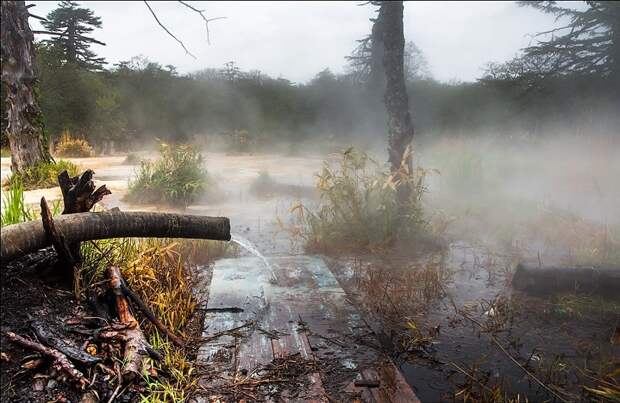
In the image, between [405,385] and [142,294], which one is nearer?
[405,385]

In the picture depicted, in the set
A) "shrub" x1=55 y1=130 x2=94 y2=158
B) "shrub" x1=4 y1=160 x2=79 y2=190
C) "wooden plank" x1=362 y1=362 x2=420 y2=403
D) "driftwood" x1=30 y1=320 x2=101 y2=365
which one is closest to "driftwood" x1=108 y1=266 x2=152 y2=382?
"driftwood" x1=30 y1=320 x2=101 y2=365

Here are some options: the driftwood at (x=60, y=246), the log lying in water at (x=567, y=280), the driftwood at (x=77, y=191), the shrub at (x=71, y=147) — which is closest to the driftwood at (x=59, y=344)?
the driftwood at (x=60, y=246)

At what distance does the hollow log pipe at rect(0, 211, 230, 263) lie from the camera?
2.26m

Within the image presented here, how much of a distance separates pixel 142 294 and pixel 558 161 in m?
11.8

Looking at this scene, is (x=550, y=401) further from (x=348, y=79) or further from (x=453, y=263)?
(x=348, y=79)

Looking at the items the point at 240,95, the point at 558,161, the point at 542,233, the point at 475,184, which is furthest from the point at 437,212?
the point at 240,95

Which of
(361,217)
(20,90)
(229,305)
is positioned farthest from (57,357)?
(20,90)

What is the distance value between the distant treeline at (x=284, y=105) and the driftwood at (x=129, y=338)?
39.1 feet

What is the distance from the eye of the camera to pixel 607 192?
367 inches

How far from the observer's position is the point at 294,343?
294cm

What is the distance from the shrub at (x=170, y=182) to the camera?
8414 mm

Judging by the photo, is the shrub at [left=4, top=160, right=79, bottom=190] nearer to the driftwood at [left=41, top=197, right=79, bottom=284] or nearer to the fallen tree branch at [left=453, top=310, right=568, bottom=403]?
the driftwood at [left=41, top=197, right=79, bottom=284]

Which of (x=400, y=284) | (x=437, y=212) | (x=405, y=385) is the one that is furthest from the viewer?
(x=437, y=212)

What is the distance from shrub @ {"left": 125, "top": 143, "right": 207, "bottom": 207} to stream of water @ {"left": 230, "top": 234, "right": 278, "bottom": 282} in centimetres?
275
